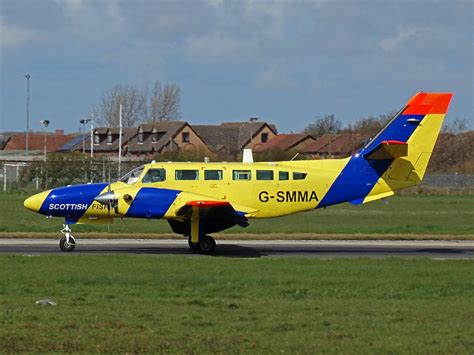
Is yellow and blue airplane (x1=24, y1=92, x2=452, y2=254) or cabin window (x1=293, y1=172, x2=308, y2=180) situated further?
cabin window (x1=293, y1=172, x2=308, y2=180)

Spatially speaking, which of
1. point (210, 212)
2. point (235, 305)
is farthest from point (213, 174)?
point (235, 305)

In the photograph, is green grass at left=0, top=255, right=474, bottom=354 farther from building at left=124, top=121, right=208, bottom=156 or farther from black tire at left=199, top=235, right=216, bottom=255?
building at left=124, top=121, right=208, bottom=156

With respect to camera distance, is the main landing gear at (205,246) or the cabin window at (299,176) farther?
the cabin window at (299,176)

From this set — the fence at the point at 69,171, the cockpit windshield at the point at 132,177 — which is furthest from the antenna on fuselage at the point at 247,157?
the fence at the point at 69,171

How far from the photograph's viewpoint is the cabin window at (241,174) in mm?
26547

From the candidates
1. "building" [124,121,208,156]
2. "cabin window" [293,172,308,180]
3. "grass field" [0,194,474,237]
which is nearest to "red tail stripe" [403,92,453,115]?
"cabin window" [293,172,308,180]

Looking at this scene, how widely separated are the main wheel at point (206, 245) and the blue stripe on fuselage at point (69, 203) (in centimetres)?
306

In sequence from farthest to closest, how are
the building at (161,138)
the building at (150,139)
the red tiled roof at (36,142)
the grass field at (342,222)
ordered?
the red tiled roof at (36,142) < the building at (150,139) < the building at (161,138) < the grass field at (342,222)

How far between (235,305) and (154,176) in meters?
11.0

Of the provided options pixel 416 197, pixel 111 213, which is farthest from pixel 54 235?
pixel 416 197

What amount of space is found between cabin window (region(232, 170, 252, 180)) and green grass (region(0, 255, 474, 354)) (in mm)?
3914

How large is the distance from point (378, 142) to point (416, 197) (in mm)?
32594

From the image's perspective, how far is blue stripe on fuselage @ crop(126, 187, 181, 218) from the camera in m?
25.5

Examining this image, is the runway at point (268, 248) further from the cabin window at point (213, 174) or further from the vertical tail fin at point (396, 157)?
the cabin window at point (213, 174)
